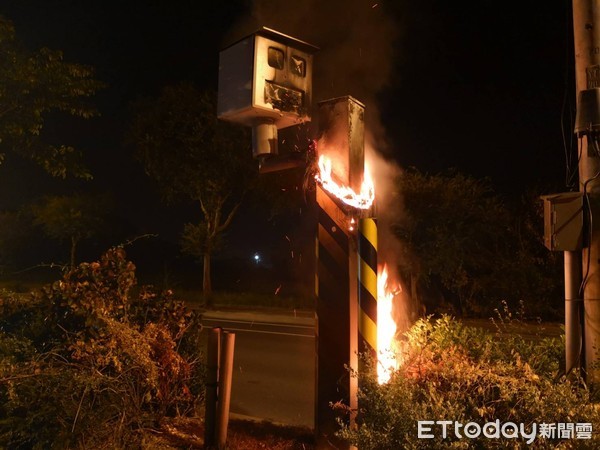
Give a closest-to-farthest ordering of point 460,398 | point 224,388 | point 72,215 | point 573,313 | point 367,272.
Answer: point 460,398
point 573,313
point 367,272
point 224,388
point 72,215

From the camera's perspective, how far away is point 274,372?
29.5ft

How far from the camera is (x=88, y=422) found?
379cm

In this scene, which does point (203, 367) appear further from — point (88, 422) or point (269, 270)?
point (269, 270)

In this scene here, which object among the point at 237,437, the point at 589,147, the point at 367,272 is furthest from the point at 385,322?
the point at 589,147

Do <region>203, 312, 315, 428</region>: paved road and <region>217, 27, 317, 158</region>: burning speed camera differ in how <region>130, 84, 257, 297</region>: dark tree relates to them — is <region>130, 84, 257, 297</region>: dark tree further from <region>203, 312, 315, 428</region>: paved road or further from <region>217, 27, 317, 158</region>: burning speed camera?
<region>217, 27, 317, 158</region>: burning speed camera

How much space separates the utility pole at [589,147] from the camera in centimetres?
368

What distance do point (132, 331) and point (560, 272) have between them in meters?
13.5

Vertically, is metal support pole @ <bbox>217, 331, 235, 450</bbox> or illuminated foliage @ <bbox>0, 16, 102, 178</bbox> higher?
illuminated foliage @ <bbox>0, 16, 102, 178</bbox>

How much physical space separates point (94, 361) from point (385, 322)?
2.28m

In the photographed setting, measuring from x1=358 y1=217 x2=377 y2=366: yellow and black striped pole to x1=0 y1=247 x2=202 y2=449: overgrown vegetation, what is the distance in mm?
1742

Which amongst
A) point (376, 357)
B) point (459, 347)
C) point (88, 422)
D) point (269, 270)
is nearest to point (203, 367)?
point (88, 422)

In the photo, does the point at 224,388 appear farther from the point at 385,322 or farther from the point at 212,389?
the point at 385,322

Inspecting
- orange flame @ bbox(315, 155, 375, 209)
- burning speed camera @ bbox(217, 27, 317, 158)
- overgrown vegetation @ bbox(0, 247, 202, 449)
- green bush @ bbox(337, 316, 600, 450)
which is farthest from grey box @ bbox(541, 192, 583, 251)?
overgrown vegetation @ bbox(0, 247, 202, 449)

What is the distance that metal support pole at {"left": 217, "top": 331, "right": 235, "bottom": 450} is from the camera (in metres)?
4.10
